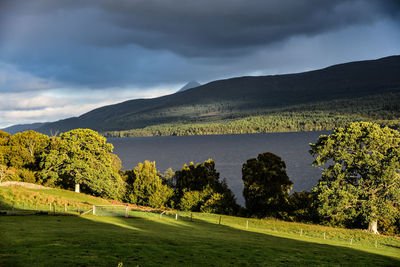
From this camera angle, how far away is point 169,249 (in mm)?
19016

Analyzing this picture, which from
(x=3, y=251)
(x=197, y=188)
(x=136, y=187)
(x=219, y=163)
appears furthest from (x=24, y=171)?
(x=219, y=163)

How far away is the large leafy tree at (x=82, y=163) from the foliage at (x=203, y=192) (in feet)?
46.1

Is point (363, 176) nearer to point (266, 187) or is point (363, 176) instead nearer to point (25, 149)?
point (266, 187)

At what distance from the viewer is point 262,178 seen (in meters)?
59.0

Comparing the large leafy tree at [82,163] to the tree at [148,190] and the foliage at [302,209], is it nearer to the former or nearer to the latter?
the tree at [148,190]

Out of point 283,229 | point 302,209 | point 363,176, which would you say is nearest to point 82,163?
point 283,229

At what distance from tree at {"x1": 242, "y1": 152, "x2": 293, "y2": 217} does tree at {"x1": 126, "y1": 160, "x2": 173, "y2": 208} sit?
69.4ft

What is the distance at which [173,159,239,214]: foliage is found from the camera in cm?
6153

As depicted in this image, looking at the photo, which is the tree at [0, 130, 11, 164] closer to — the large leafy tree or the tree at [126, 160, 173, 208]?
the large leafy tree

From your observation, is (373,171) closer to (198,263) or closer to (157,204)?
(198,263)

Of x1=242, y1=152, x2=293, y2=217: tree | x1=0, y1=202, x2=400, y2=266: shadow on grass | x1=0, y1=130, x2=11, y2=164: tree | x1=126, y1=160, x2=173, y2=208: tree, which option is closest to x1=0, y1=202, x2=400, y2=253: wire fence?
x1=242, y1=152, x2=293, y2=217: tree

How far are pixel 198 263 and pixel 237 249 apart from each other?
5564mm

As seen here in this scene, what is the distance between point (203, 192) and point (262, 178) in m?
13.9

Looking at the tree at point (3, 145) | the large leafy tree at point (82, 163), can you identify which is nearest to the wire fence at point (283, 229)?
the large leafy tree at point (82, 163)
